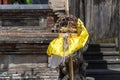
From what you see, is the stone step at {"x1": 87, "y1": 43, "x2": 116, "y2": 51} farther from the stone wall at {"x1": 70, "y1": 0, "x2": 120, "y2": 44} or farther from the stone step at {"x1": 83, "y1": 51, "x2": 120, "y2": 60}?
the stone wall at {"x1": 70, "y1": 0, "x2": 120, "y2": 44}

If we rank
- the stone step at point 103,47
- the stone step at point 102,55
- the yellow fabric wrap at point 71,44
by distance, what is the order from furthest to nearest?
the stone step at point 103,47 → the stone step at point 102,55 → the yellow fabric wrap at point 71,44

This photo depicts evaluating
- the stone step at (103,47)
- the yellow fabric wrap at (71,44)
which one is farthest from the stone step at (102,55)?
the yellow fabric wrap at (71,44)

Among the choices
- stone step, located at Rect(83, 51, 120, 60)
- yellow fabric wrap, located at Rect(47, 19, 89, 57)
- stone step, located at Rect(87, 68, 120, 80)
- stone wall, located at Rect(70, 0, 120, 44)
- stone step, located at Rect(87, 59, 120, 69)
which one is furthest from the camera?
stone wall, located at Rect(70, 0, 120, 44)

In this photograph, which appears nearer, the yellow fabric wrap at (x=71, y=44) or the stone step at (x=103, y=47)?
the yellow fabric wrap at (x=71, y=44)

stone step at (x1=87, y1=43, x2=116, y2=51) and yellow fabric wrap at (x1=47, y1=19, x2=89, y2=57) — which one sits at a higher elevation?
yellow fabric wrap at (x1=47, y1=19, x2=89, y2=57)

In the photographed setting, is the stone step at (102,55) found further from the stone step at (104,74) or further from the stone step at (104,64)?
the stone step at (104,74)

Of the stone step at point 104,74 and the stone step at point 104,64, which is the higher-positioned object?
the stone step at point 104,64

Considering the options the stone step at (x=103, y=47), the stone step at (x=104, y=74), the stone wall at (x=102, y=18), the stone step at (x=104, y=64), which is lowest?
the stone step at (x=104, y=74)

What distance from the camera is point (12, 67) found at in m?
8.12

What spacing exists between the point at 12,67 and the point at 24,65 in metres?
0.21

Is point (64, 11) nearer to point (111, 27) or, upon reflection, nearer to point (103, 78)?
point (103, 78)

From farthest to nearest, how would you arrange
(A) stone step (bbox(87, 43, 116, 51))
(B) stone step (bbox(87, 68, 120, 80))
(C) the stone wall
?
(C) the stone wall < (A) stone step (bbox(87, 43, 116, 51)) < (B) stone step (bbox(87, 68, 120, 80))

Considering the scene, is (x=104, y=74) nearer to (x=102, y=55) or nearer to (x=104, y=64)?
(x=104, y=64)

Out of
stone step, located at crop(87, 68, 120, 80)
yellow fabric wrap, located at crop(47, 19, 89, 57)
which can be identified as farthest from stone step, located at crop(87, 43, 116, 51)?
yellow fabric wrap, located at crop(47, 19, 89, 57)
